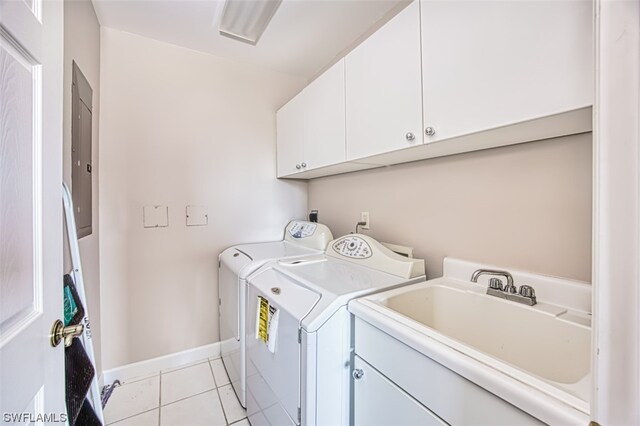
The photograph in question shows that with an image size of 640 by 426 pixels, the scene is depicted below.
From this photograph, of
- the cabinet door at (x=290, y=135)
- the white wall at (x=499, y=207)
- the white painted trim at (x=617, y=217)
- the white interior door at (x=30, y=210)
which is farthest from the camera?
the cabinet door at (x=290, y=135)

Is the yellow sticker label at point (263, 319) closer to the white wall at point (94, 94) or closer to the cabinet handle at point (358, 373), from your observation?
the cabinet handle at point (358, 373)

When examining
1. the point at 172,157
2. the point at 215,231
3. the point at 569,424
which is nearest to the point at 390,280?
the point at 569,424

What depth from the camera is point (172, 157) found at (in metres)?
2.07

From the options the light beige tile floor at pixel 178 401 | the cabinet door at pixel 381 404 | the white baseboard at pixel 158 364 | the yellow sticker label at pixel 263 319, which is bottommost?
the light beige tile floor at pixel 178 401

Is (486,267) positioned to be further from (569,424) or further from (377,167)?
(377,167)

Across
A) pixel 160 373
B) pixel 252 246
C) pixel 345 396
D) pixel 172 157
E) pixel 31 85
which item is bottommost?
pixel 160 373

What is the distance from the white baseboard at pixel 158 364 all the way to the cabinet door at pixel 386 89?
1.96m

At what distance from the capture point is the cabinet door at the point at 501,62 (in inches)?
28.6

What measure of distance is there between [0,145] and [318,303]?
0.96m

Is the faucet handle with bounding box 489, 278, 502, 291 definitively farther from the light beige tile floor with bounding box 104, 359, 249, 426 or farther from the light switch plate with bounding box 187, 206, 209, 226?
the light switch plate with bounding box 187, 206, 209, 226

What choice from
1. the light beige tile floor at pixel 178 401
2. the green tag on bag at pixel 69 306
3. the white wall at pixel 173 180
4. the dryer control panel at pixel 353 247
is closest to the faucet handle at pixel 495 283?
the dryer control panel at pixel 353 247

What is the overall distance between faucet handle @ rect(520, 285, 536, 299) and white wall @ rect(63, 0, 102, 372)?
1.92 meters

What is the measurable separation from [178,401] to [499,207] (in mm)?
2218

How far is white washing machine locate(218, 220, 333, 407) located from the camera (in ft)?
5.27
